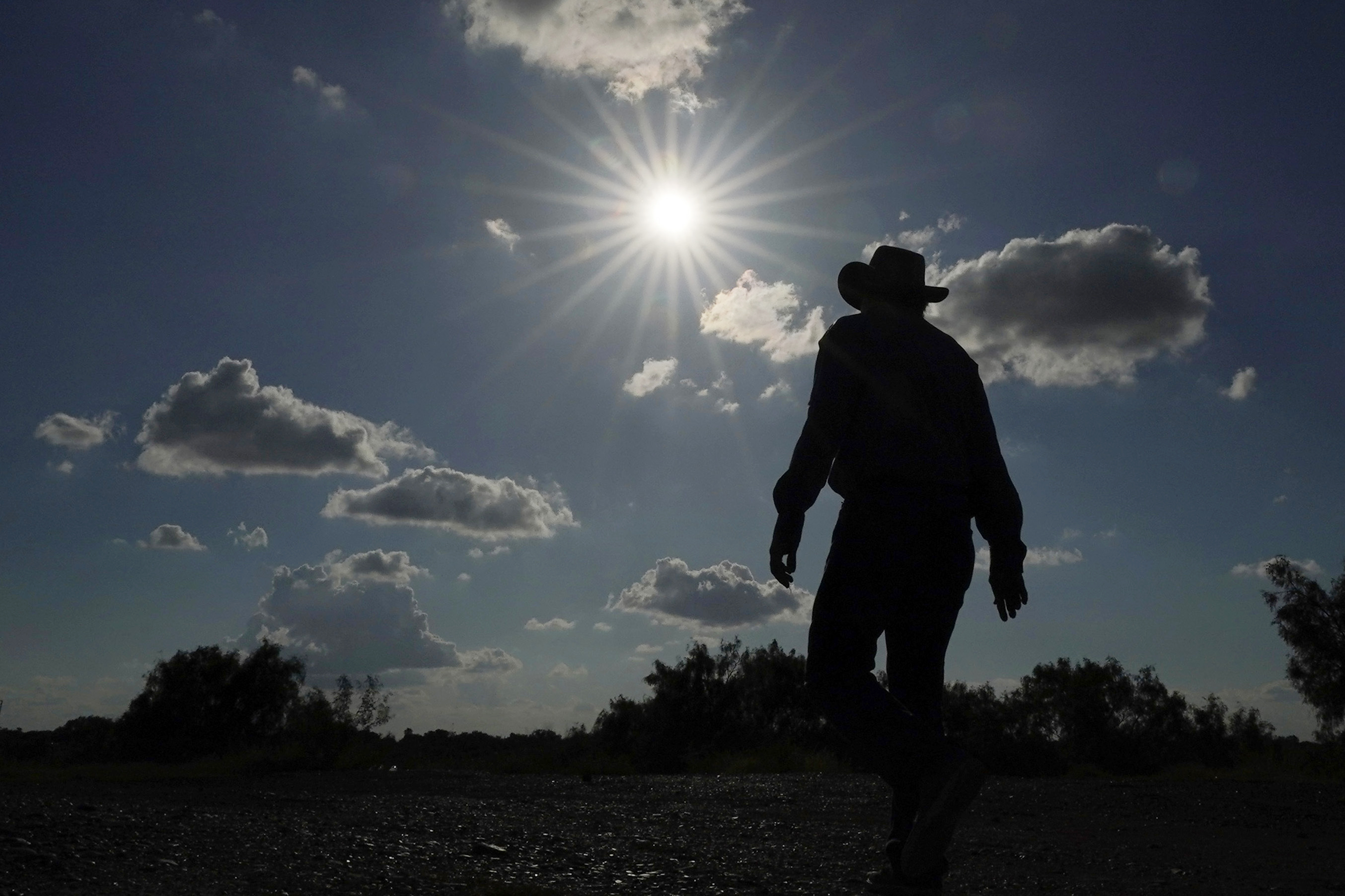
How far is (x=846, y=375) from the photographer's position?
11.3ft

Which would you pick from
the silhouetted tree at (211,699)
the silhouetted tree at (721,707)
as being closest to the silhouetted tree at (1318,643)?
the silhouetted tree at (721,707)

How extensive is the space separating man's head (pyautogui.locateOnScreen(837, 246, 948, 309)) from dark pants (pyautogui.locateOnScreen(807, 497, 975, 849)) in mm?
924

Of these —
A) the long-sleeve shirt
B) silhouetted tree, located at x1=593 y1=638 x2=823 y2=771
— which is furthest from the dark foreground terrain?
silhouetted tree, located at x1=593 y1=638 x2=823 y2=771

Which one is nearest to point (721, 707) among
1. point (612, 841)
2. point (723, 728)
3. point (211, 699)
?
point (723, 728)

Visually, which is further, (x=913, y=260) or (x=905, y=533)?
(x=913, y=260)

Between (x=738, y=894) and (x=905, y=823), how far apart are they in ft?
4.59

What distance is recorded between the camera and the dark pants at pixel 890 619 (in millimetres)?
3133

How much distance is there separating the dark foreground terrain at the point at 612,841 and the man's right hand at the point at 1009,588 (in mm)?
1683

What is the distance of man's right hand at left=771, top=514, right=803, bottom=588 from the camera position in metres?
3.36

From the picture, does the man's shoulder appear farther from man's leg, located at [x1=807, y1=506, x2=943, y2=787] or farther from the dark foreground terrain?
the dark foreground terrain

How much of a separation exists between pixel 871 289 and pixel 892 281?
9 cm

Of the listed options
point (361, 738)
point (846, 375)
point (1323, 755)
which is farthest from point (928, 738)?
point (1323, 755)

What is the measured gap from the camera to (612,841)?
19.1 feet

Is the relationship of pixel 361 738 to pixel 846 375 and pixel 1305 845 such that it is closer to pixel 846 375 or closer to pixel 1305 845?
pixel 1305 845
